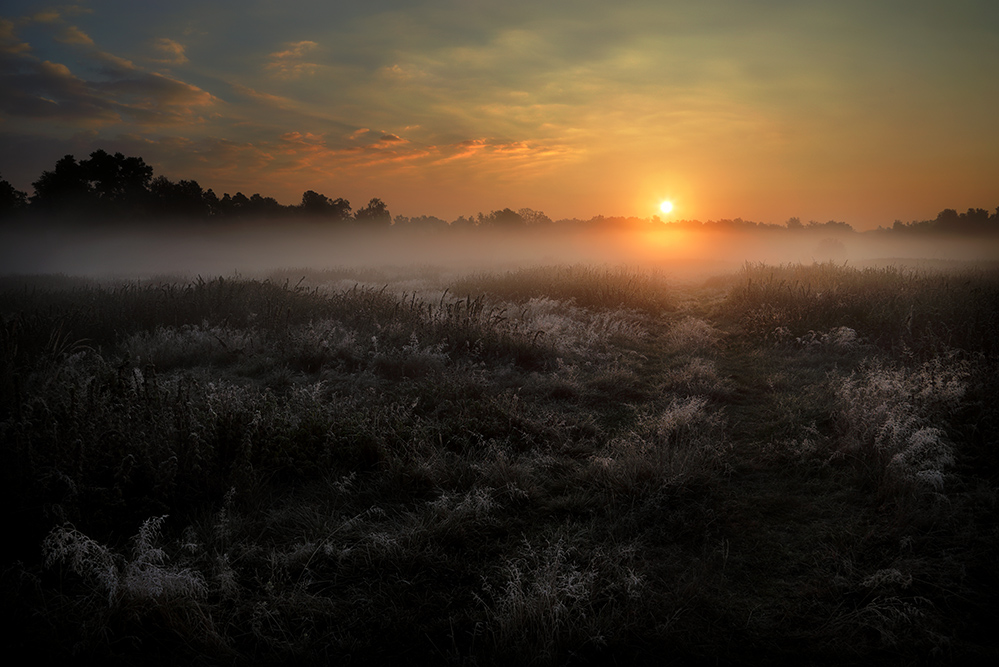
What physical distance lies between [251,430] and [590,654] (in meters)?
3.38

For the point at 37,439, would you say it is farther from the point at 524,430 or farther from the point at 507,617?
the point at 524,430

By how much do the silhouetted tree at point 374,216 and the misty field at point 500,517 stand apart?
5664cm

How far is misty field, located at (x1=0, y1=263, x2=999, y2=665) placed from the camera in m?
2.50

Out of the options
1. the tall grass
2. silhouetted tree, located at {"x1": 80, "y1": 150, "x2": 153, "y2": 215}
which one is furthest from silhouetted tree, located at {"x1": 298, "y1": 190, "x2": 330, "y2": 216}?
the tall grass

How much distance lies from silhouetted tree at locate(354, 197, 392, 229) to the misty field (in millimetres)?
56641

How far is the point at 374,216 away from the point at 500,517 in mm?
64060

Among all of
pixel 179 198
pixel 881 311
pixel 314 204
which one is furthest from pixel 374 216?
pixel 881 311

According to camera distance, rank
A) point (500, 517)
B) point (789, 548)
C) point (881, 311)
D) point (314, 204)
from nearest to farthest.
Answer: point (789, 548) → point (500, 517) → point (881, 311) → point (314, 204)

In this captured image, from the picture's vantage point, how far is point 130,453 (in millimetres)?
3650

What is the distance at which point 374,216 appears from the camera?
63031 mm

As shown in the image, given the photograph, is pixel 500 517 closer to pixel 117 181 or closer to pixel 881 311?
pixel 881 311

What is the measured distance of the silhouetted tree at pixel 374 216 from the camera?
6130 centimetres

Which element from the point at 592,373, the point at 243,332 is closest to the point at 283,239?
the point at 243,332

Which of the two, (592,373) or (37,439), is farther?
(592,373)
